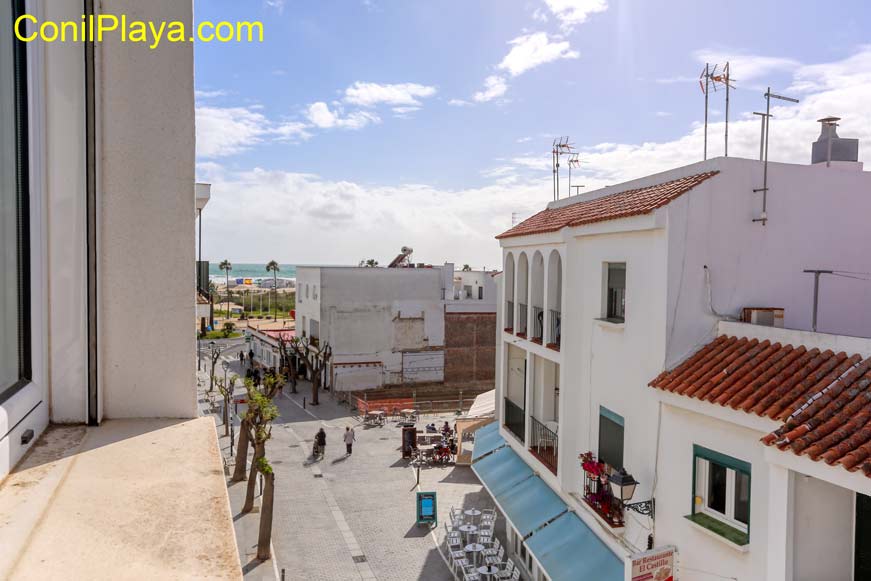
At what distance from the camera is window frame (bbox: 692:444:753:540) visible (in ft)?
25.5

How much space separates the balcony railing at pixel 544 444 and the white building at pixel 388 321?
2426 centimetres

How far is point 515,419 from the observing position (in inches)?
626

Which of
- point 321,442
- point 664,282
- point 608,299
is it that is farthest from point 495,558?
point 321,442

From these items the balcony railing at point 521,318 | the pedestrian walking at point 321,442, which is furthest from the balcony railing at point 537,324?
the pedestrian walking at point 321,442

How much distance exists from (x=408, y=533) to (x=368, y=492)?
347 centimetres

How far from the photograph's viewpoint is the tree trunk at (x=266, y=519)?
14625mm

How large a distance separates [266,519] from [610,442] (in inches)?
327

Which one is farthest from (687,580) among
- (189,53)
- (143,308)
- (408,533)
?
(408,533)

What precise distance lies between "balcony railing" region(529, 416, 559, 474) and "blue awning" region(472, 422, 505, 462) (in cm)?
267

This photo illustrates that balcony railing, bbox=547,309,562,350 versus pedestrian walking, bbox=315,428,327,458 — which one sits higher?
balcony railing, bbox=547,309,562,350

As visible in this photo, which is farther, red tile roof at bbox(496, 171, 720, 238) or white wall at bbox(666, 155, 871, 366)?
red tile roof at bbox(496, 171, 720, 238)

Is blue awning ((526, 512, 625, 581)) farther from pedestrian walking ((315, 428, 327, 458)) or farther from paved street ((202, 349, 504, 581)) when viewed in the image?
pedestrian walking ((315, 428, 327, 458))

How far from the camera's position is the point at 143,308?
3316 millimetres

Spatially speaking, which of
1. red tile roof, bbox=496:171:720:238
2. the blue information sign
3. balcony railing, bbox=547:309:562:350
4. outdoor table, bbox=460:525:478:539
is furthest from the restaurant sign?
the blue information sign
